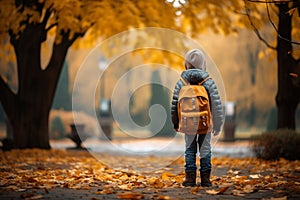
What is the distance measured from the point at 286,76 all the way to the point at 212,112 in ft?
23.2

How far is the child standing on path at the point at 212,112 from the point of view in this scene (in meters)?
7.89

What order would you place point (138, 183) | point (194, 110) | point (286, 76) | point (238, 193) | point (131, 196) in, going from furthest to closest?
point (286, 76), point (138, 183), point (194, 110), point (238, 193), point (131, 196)

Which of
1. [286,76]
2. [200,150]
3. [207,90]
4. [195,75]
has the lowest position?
[200,150]

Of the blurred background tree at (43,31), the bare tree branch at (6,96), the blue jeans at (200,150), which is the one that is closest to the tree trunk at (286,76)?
the blurred background tree at (43,31)

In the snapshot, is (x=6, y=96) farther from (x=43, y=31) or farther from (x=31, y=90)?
(x=43, y=31)

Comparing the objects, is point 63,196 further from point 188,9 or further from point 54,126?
point 54,126

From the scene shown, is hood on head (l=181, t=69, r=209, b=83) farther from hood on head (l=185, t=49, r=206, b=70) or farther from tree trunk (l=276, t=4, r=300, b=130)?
tree trunk (l=276, t=4, r=300, b=130)

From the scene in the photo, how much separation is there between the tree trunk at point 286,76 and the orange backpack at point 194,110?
7.01 meters

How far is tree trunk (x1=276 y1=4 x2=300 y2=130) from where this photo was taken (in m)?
14.2

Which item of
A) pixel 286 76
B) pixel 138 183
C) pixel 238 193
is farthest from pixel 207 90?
pixel 286 76

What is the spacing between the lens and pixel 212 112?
7922 millimetres

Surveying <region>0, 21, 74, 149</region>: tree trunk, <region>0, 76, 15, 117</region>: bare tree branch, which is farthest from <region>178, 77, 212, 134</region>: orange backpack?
<region>0, 76, 15, 117</region>: bare tree branch

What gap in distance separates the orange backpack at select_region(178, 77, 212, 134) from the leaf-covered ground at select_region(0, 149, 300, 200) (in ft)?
2.84

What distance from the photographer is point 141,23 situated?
60.2 feet
